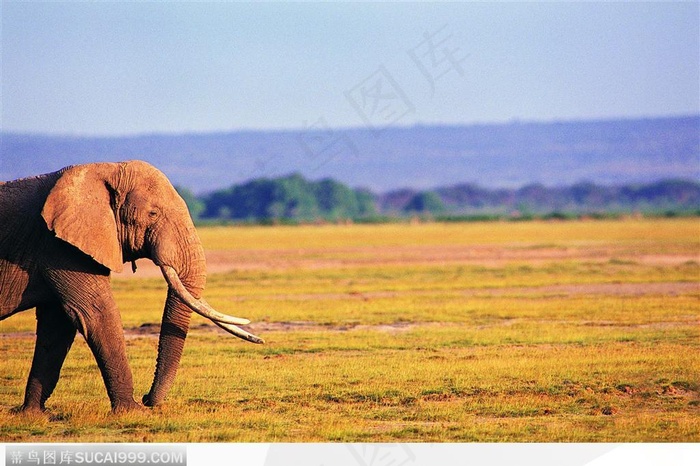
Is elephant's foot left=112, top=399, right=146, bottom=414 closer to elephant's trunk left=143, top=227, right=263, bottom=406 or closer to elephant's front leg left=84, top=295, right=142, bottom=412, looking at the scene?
elephant's front leg left=84, top=295, right=142, bottom=412

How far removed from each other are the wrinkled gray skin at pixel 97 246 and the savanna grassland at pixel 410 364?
0.97m

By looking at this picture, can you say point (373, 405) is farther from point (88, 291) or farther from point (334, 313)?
point (334, 313)

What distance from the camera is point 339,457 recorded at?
1136 cm

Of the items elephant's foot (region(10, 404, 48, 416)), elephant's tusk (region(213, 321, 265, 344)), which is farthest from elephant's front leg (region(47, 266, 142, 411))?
elephant's tusk (region(213, 321, 265, 344))

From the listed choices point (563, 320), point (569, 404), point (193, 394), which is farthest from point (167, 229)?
point (563, 320)

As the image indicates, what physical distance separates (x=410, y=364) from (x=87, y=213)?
5619 millimetres

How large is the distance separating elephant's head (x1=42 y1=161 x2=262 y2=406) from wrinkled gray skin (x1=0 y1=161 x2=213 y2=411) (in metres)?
0.01

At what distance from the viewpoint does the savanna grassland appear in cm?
1231

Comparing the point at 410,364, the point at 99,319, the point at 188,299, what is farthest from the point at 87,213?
the point at 410,364

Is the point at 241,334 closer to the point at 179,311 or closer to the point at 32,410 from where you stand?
the point at 179,311

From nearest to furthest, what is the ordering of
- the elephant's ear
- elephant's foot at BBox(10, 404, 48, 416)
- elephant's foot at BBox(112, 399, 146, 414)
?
the elephant's ear < elephant's foot at BBox(112, 399, 146, 414) < elephant's foot at BBox(10, 404, 48, 416)

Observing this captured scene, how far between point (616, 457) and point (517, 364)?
450 cm

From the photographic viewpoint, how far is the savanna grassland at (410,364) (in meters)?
12.3

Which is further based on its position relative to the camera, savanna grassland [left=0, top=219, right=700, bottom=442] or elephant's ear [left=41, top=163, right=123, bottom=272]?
savanna grassland [left=0, top=219, right=700, bottom=442]
